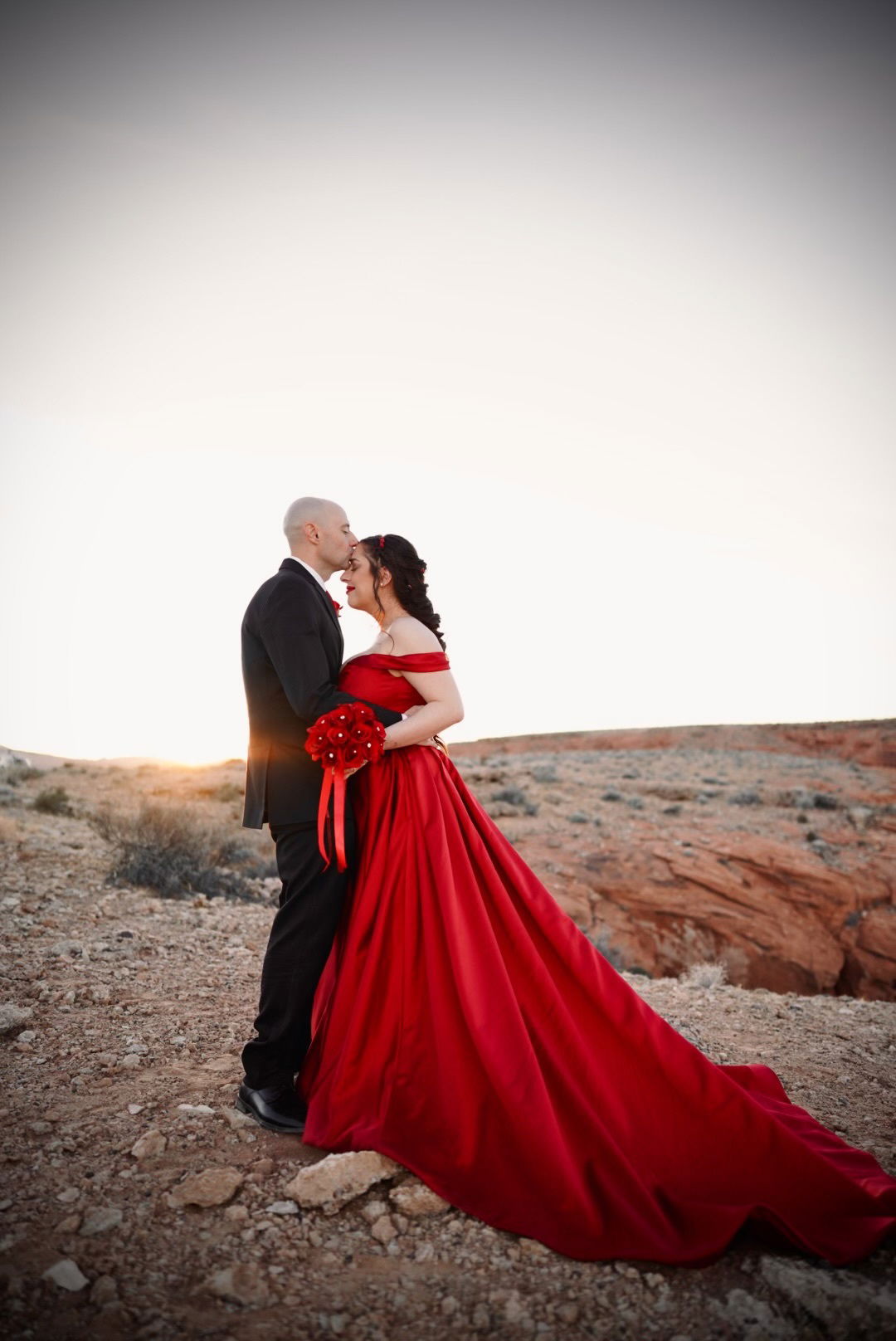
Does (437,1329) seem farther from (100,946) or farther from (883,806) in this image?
(883,806)

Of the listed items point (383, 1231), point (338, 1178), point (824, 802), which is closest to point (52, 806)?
point (338, 1178)

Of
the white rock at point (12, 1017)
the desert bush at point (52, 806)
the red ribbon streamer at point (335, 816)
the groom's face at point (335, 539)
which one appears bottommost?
the white rock at point (12, 1017)

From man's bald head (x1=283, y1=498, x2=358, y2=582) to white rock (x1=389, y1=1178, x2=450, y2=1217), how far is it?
2.53 metres

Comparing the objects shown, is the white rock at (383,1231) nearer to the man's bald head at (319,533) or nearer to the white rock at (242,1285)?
the white rock at (242,1285)

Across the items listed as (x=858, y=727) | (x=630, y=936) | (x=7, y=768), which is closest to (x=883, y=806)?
(x=630, y=936)

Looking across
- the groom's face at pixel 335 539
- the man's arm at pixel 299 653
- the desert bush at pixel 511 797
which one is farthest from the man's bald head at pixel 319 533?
the desert bush at pixel 511 797

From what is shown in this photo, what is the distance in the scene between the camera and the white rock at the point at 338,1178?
8.48 ft

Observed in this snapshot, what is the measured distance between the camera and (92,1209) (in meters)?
2.49

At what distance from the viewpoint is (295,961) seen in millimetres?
3137

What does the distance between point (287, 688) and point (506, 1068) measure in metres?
1.71

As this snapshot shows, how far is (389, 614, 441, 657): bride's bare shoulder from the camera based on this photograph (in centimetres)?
342

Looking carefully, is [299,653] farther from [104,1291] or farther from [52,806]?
[52,806]

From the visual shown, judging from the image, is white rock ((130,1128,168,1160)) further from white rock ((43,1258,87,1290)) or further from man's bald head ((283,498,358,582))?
man's bald head ((283,498,358,582))

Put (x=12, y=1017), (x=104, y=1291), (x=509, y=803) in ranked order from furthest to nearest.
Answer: (x=509, y=803) → (x=12, y=1017) → (x=104, y=1291)
